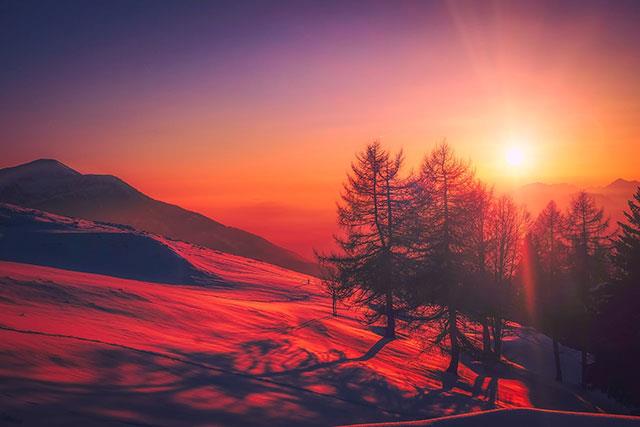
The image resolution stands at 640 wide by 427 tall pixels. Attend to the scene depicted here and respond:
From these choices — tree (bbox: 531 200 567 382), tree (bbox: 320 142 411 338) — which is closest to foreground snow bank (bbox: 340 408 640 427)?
tree (bbox: 320 142 411 338)

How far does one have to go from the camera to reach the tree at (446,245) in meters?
18.5

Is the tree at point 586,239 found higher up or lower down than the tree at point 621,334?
higher up

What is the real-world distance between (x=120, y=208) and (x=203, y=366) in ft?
416

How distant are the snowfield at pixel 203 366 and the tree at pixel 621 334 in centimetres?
290

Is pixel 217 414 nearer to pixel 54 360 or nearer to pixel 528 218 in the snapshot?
pixel 54 360

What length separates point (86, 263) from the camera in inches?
1043

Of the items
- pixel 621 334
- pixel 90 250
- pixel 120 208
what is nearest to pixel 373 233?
pixel 621 334

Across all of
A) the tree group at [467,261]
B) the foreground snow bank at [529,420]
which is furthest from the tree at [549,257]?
the foreground snow bank at [529,420]

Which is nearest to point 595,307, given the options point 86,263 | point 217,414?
point 217,414

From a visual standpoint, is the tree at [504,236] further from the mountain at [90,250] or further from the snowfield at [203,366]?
the mountain at [90,250]

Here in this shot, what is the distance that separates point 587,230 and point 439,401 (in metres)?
26.5

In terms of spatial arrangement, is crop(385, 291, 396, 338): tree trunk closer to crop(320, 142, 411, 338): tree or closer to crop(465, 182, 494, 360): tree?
crop(320, 142, 411, 338): tree

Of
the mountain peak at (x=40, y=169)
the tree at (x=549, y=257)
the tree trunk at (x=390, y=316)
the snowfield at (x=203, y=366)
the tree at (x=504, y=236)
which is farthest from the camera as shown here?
the mountain peak at (x=40, y=169)

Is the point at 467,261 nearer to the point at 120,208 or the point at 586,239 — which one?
the point at 586,239
